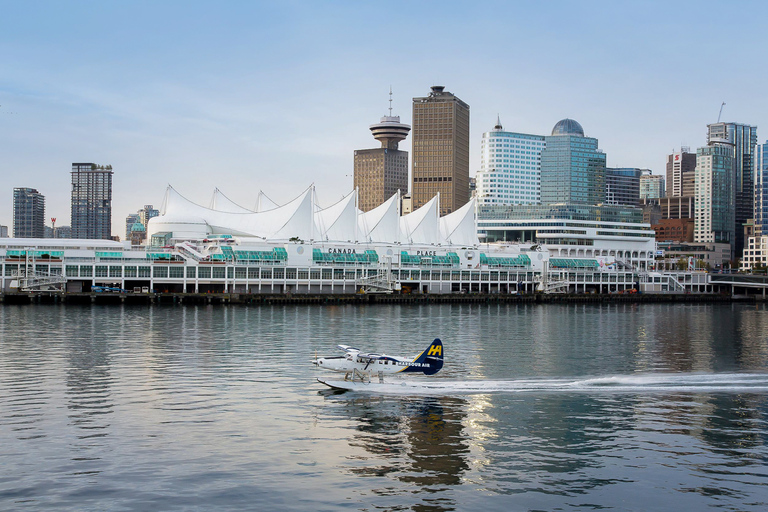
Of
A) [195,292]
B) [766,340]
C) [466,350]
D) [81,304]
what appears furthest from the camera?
[195,292]

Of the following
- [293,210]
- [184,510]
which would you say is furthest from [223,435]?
[293,210]

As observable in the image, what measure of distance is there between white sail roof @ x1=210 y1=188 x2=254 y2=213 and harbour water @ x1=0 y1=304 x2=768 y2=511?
276 ft

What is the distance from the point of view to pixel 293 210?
121m

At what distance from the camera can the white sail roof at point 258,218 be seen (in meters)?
120

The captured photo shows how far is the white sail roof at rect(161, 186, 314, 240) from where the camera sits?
120 m

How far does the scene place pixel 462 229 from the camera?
141 metres

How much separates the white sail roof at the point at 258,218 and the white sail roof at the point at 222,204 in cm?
706

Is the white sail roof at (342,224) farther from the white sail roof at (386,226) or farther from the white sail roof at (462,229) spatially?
the white sail roof at (462,229)

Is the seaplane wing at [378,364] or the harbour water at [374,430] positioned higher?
the seaplane wing at [378,364]

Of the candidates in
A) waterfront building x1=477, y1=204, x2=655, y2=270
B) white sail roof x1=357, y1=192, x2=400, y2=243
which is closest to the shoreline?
white sail roof x1=357, y1=192, x2=400, y2=243

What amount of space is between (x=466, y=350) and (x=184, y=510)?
105 ft

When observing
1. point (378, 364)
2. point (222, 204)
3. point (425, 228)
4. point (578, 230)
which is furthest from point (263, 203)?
point (378, 364)

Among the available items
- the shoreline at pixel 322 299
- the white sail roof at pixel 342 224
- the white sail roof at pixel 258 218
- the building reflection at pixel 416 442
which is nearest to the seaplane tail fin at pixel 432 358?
the building reflection at pixel 416 442

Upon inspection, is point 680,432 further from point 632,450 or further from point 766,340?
point 766,340
